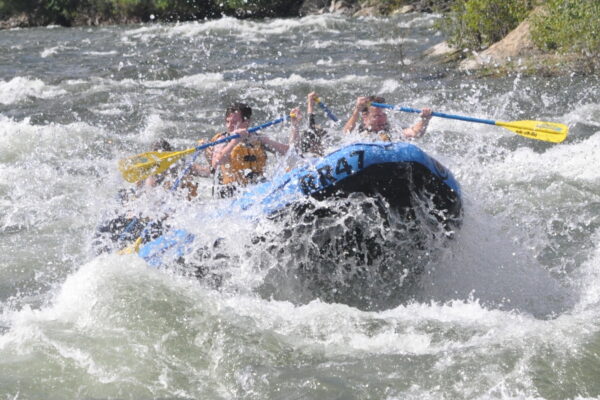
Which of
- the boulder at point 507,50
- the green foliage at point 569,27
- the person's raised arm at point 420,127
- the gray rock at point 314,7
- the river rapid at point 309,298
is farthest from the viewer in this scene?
the gray rock at point 314,7

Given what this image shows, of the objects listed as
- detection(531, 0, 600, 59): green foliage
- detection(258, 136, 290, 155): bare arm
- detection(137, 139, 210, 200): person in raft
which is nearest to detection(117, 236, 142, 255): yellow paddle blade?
detection(137, 139, 210, 200): person in raft

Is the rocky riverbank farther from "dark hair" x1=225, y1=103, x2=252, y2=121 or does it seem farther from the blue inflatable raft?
A: the blue inflatable raft

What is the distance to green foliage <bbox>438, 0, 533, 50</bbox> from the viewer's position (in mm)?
14391

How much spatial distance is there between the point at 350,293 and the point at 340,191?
83cm

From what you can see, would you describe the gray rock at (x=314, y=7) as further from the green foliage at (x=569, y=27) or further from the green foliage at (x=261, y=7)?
the green foliage at (x=569, y=27)

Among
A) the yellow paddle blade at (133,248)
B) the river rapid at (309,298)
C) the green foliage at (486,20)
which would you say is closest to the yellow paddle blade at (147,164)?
the river rapid at (309,298)

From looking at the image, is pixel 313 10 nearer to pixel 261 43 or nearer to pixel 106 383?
pixel 261 43

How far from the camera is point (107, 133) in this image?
1178 cm

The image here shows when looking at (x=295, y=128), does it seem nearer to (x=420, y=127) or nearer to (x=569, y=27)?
(x=420, y=127)

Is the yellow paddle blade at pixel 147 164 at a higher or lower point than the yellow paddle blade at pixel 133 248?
higher

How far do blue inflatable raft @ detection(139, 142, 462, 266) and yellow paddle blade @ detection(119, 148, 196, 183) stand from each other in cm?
133

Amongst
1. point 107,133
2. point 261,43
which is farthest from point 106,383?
point 261,43

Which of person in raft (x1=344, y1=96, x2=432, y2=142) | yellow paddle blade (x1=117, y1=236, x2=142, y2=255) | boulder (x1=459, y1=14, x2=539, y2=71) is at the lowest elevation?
boulder (x1=459, y1=14, x2=539, y2=71)

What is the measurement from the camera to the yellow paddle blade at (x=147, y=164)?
675 cm
